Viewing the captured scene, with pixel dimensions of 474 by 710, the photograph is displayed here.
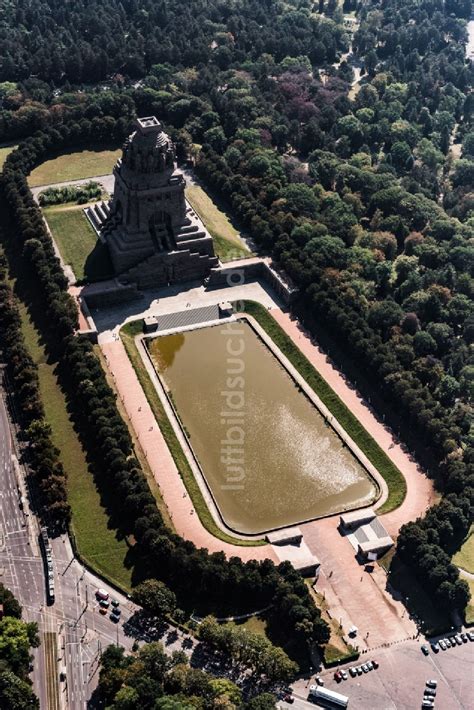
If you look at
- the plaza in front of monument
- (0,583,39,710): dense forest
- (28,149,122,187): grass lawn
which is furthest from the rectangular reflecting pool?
(28,149,122,187): grass lawn

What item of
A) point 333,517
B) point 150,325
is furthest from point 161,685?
point 150,325

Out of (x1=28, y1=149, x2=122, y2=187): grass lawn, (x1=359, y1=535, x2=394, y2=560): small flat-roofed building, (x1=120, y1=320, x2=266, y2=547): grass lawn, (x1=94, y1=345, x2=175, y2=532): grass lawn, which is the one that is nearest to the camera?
(x1=359, y1=535, x2=394, y2=560): small flat-roofed building

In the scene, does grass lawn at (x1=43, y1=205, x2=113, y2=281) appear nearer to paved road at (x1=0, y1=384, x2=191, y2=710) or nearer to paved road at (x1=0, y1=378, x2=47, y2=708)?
paved road at (x1=0, y1=378, x2=47, y2=708)

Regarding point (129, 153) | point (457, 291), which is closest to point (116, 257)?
point (129, 153)

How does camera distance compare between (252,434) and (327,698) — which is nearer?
(327,698)

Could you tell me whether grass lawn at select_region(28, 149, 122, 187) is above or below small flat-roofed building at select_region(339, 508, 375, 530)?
above

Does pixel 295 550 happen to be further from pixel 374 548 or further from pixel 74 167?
pixel 74 167
